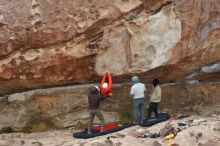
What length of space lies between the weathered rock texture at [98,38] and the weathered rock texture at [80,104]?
37 cm

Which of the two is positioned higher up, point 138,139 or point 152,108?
point 152,108

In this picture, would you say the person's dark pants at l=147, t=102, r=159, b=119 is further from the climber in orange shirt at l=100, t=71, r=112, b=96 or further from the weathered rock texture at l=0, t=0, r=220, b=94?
the climber in orange shirt at l=100, t=71, r=112, b=96

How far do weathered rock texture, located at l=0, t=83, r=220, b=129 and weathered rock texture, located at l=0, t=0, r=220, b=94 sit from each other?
0.37 meters

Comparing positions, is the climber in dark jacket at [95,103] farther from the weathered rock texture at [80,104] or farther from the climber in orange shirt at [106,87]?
the weathered rock texture at [80,104]

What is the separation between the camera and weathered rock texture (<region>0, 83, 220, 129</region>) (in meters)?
11.4

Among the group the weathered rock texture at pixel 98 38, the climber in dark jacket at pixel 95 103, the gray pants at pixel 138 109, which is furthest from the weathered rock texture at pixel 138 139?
the weathered rock texture at pixel 98 38

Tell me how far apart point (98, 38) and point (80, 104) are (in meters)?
1.98

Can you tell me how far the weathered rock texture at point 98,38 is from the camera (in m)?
10.5

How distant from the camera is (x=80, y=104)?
11.6m

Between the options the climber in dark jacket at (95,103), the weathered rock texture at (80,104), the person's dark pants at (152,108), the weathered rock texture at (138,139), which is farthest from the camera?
the weathered rock texture at (80,104)

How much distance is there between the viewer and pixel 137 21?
10.8 meters

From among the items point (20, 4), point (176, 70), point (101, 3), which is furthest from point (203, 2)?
point (20, 4)

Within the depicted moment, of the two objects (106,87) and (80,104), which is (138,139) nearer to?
(106,87)

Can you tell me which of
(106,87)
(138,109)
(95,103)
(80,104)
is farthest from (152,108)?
(80,104)
